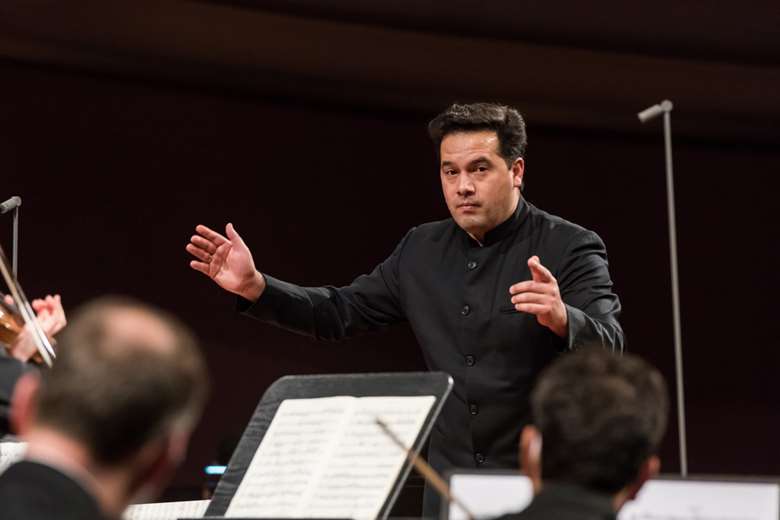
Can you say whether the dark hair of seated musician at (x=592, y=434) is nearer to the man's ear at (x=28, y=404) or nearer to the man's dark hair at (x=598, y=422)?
the man's dark hair at (x=598, y=422)

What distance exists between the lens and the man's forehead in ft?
10.8

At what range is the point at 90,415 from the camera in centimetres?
116

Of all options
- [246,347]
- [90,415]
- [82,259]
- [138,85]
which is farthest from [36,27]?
[90,415]

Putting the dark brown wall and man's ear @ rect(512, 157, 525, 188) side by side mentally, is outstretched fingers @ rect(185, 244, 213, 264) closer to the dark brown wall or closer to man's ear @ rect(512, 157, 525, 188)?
man's ear @ rect(512, 157, 525, 188)

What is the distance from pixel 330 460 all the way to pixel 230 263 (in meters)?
1.05

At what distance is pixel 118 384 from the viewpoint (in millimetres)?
1169

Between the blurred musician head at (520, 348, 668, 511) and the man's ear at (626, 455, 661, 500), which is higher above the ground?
the blurred musician head at (520, 348, 668, 511)

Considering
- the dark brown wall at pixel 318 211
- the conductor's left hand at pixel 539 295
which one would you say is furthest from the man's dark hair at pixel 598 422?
the dark brown wall at pixel 318 211

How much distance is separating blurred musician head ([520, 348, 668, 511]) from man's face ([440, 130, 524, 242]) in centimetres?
174

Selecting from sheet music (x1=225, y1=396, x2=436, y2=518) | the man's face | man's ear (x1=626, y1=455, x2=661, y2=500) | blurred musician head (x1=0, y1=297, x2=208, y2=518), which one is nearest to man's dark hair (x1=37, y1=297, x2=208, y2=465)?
blurred musician head (x1=0, y1=297, x2=208, y2=518)

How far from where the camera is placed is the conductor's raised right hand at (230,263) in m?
3.15

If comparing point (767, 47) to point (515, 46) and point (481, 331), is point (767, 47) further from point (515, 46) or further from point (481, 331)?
point (481, 331)

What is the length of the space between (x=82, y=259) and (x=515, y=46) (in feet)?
7.98

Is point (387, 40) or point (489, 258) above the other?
point (387, 40)
